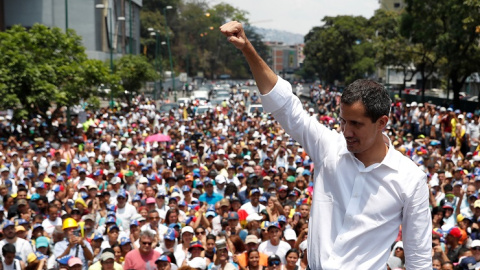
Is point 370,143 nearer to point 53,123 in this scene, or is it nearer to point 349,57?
point 53,123

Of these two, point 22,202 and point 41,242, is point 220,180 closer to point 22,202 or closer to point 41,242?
point 22,202

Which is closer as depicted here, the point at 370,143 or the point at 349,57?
the point at 370,143

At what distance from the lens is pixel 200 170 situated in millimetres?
15797

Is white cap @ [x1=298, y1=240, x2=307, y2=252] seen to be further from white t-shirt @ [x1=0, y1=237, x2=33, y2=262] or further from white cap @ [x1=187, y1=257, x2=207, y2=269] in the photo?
white t-shirt @ [x1=0, y1=237, x2=33, y2=262]

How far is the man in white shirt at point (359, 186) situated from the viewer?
9.52 ft

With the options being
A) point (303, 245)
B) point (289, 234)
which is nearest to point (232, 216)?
point (289, 234)

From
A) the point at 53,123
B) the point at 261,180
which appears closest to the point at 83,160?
the point at 261,180

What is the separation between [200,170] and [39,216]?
4917 mm

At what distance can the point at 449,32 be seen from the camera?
107ft

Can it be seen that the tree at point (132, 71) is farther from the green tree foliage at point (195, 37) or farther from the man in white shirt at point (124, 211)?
the green tree foliage at point (195, 37)

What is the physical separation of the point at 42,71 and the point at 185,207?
16627 millimetres

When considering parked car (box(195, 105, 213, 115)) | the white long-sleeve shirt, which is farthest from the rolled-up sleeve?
parked car (box(195, 105, 213, 115))

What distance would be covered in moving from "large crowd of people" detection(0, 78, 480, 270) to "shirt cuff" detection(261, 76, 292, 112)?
196 cm

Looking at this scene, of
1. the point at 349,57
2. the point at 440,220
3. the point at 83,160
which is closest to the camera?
the point at 440,220
